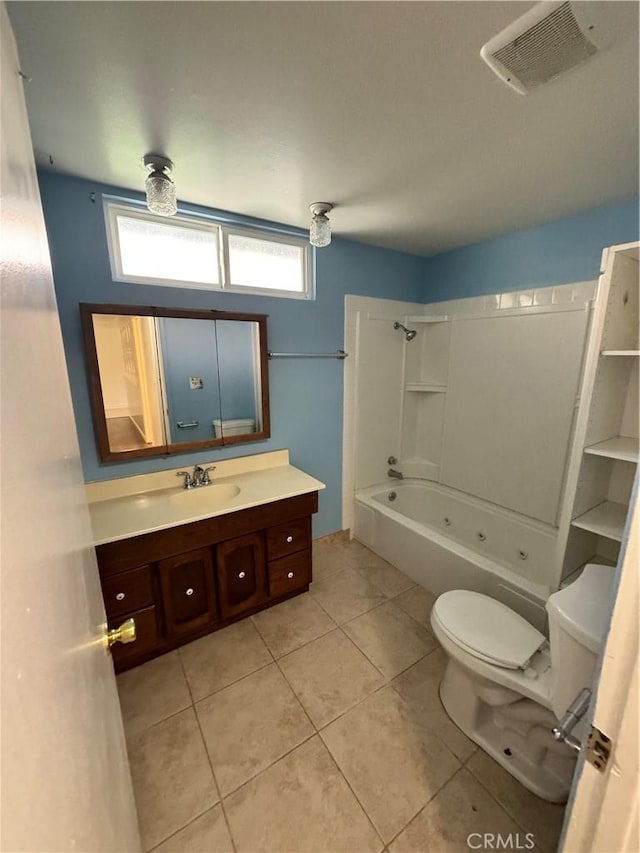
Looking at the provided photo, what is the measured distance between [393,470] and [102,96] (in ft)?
9.03

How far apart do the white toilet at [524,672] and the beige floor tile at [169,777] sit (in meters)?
1.04

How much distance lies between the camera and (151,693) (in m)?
1.53

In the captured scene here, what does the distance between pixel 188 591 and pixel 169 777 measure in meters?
0.68

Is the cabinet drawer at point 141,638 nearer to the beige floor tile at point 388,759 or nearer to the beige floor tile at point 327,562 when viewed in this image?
the beige floor tile at point 388,759

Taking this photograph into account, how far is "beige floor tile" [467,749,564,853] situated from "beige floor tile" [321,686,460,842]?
0.10 metres

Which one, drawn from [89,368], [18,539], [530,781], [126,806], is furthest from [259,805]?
[89,368]

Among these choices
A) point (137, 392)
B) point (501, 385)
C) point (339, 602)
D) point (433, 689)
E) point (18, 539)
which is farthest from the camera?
point (501, 385)

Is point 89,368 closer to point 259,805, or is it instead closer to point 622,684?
point 259,805

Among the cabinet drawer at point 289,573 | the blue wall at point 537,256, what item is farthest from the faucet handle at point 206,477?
the blue wall at point 537,256

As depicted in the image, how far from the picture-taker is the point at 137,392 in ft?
5.91

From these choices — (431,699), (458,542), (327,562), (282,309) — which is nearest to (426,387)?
(458,542)

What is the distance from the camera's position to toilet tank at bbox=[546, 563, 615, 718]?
3.01 ft

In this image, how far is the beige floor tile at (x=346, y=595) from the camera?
2031 millimetres

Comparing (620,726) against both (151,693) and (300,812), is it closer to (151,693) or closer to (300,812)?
(300,812)
